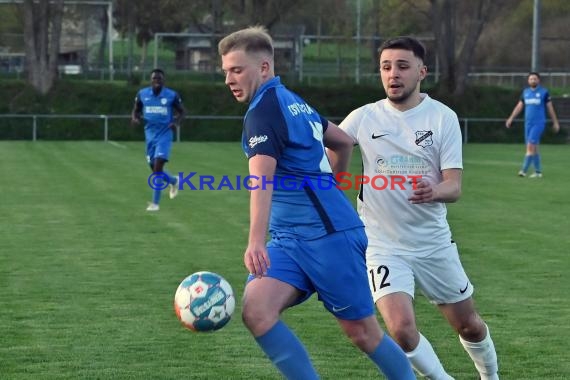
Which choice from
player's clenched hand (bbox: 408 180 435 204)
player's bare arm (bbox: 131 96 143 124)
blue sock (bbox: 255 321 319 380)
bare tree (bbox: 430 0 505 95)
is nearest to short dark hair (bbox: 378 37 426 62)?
player's clenched hand (bbox: 408 180 435 204)

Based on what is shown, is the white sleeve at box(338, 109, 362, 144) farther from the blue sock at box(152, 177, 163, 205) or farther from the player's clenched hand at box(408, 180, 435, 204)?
the blue sock at box(152, 177, 163, 205)

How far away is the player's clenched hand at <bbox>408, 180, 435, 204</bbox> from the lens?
5555 millimetres

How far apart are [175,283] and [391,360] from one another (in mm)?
4744

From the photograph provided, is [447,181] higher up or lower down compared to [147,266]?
higher up

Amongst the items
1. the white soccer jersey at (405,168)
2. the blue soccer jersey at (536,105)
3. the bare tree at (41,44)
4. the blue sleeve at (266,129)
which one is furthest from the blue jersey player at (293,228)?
the bare tree at (41,44)

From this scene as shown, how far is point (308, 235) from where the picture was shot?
5125 mm

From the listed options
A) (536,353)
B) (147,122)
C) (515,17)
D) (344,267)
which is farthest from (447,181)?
(515,17)

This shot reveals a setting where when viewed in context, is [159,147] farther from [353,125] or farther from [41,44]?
[41,44]

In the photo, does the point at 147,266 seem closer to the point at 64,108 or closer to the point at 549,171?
the point at 549,171

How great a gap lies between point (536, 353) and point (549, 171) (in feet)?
60.2

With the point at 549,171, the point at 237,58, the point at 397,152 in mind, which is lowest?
the point at 549,171

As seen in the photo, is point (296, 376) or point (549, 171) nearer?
point (296, 376)

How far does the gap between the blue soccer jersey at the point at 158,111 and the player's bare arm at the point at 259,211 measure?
12287mm

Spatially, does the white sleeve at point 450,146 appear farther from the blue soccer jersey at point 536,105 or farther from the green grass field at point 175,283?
the blue soccer jersey at point 536,105
